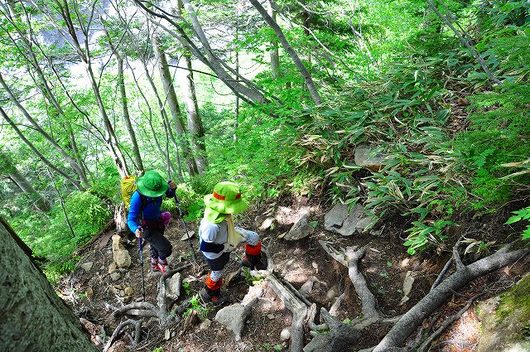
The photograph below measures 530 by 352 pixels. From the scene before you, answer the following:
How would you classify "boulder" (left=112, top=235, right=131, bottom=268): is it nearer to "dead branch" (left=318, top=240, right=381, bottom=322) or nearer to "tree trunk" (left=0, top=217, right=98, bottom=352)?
"dead branch" (left=318, top=240, right=381, bottom=322)

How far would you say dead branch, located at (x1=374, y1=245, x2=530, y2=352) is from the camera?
255 centimetres

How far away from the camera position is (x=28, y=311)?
896 mm

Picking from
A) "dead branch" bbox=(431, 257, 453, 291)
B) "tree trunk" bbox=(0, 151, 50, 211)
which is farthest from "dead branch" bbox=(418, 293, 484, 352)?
"tree trunk" bbox=(0, 151, 50, 211)

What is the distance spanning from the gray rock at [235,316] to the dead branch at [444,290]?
1.80 m

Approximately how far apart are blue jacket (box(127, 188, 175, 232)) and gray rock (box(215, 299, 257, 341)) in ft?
5.34

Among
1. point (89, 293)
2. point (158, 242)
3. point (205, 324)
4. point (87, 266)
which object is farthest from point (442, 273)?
point (87, 266)

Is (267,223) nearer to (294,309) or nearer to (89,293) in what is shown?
(294,309)

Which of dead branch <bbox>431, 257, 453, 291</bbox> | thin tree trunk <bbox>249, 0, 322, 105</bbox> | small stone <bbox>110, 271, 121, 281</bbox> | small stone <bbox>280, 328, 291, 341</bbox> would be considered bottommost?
small stone <bbox>280, 328, 291, 341</bbox>

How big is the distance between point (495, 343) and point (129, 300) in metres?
4.72

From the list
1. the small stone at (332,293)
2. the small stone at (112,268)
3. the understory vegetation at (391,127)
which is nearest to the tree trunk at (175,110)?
the understory vegetation at (391,127)

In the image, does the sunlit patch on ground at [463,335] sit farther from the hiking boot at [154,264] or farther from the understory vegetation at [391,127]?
the hiking boot at [154,264]

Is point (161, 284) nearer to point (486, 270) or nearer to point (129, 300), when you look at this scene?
point (129, 300)

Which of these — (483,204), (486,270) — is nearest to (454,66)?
(483,204)

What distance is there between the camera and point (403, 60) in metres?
5.77
